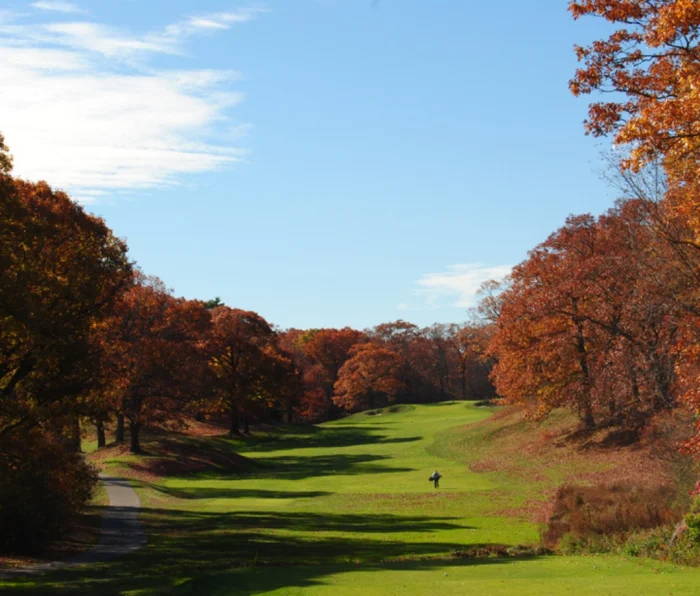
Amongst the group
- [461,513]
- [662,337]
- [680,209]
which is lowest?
[461,513]

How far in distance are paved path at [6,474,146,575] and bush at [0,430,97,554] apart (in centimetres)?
132

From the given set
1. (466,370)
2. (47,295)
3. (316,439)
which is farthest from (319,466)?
→ (466,370)

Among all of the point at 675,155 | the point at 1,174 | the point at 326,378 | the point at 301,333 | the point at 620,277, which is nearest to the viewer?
the point at 675,155

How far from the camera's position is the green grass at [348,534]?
16.1 m

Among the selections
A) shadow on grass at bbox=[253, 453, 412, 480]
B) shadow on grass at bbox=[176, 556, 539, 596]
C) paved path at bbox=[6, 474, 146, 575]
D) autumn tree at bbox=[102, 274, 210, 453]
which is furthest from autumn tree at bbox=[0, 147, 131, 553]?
shadow on grass at bbox=[253, 453, 412, 480]

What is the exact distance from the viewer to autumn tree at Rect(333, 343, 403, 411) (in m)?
116

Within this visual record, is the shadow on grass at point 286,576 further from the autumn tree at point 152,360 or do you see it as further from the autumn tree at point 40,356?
the autumn tree at point 152,360

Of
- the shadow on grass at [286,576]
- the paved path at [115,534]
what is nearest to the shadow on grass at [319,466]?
the paved path at [115,534]

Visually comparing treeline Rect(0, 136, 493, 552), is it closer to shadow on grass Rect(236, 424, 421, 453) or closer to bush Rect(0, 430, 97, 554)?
bush Rect(0, 430, 97, 554)

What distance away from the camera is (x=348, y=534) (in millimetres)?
27297

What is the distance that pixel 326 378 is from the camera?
12744 centimetres

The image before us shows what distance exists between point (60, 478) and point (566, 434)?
33.8m

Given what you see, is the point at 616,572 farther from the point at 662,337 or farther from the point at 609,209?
the point at 609,209

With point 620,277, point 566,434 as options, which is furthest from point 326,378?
point 620,277
